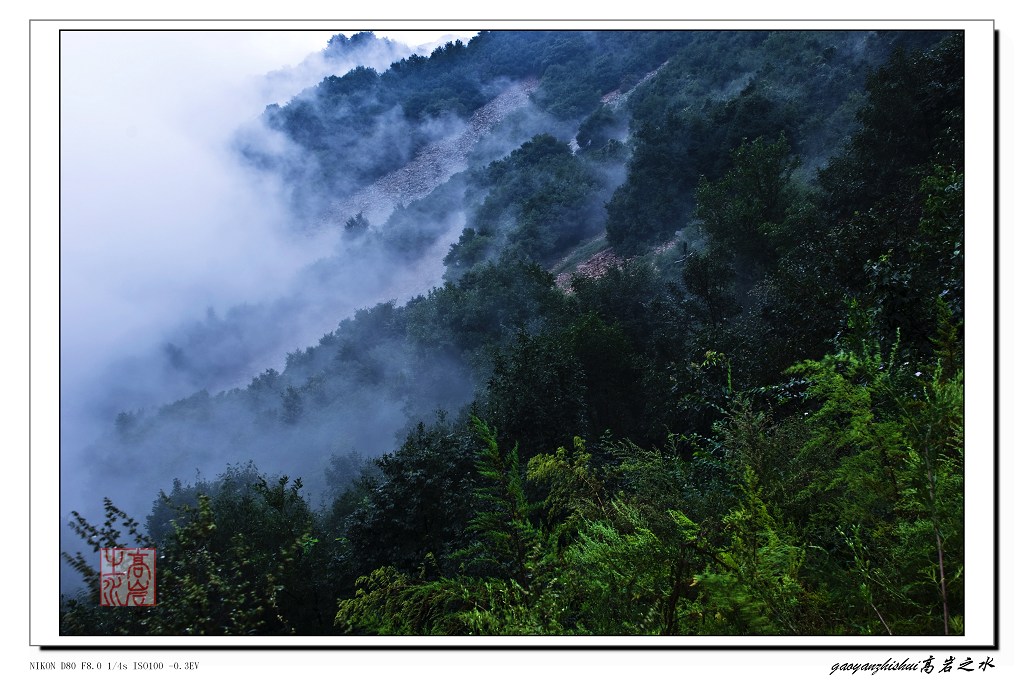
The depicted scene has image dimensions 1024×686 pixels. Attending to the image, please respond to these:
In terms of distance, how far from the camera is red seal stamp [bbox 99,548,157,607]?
10.9ft

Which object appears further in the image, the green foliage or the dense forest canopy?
the green foliage

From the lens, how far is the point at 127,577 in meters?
3.41

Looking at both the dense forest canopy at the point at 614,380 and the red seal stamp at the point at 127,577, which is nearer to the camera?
the dense forest canopy at the point at 614,380

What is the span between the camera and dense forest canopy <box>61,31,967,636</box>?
276 cm

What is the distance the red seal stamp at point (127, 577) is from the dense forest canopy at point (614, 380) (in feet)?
0.21

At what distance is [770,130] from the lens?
18.9 feet

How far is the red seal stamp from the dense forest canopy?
0.21ft

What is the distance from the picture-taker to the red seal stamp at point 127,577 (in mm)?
3326

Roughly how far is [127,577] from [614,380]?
3.51 m

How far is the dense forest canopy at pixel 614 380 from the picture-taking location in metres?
2.76

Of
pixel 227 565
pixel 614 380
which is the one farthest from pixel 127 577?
pixel 614 380

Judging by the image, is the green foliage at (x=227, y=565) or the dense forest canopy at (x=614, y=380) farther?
the green foliage at (x=227, y=565)

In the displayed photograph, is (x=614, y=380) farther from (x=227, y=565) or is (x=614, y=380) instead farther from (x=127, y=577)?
(x=127, y=577)
